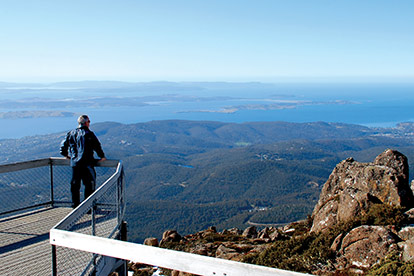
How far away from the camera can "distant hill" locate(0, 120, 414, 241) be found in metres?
72.1

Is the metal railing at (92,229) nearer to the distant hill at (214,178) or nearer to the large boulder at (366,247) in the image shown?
the large boulder at (366,247)

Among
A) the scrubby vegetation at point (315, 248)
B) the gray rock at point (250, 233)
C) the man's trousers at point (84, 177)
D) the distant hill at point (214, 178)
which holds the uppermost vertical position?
the man's trousers at point (84, 177)

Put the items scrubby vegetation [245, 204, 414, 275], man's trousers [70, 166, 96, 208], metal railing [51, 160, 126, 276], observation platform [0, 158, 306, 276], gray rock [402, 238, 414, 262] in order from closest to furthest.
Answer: observation platform [0, 158, 306, 276]
metal railing [51, 160, 126, 276]
gray rock [402, 238, 414, 262]
scrubby vegetation [245, 204, 414, 275]
man's trousers [70, 166, 96, 208]

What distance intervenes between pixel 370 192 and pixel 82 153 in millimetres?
6339

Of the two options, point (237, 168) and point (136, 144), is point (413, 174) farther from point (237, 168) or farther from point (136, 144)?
point (136, 144)

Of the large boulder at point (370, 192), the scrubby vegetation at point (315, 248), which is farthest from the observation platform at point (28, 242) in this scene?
the large boulder at point (370, 192)

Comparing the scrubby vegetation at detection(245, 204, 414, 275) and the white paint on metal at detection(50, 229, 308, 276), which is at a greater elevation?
the white paint on metal at detection(50, 229, 308, 276)

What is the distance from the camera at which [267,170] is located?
372 ft

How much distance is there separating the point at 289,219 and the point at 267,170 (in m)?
45.6

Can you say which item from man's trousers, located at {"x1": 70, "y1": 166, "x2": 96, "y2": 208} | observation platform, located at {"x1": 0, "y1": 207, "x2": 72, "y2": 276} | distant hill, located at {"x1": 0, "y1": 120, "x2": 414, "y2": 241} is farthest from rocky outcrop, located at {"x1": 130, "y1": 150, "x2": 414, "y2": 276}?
distant hill, located at {"x1": 0, "y1": 120, "x2": 414, "y2": 241}

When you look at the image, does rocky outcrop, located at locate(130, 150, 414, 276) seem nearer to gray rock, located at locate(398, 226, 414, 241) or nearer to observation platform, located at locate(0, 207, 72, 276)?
gray rock, located at locate(398, 226, 414, 241)

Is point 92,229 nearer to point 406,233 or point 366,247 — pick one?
point 366,247

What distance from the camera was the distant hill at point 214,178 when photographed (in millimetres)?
72062

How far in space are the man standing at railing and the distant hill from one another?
53.5 metres
